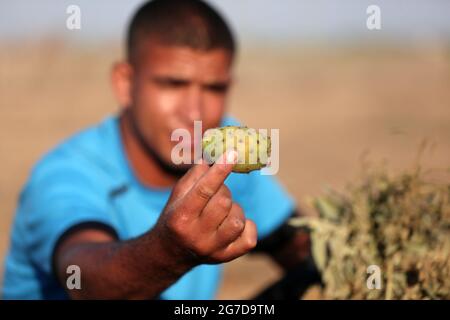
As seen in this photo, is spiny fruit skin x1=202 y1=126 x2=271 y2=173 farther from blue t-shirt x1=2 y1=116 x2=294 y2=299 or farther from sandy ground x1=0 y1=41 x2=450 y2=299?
sandy ground x1=0 y1=41 x2=450 y2=299

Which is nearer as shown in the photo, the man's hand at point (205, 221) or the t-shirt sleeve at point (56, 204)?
the man's hand at point (205, 221)

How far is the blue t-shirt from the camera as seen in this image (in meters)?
2.50

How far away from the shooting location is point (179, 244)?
162 cm

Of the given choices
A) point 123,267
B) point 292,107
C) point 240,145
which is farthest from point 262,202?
point 292,107

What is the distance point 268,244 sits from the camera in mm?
3510

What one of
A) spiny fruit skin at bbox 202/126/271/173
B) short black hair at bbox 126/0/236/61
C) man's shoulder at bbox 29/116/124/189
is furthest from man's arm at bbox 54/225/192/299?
short black hair at bbox 126/0/236/61

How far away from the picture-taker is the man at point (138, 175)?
2.42 metres

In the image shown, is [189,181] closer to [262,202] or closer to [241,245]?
[241,245]

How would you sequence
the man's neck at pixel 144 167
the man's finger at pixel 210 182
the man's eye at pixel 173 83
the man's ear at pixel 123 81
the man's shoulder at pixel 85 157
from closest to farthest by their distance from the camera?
1. the man's finger at pixel 210 182
2. the man's shoulder at pixel 85 157
3. the man's eye at pixel 173 83
4. the man's neck at pixel 144 167
5. the man's ear at pixel 123 81

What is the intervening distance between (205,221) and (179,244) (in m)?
0.10

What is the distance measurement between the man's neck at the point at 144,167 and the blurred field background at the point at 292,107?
2.21 m

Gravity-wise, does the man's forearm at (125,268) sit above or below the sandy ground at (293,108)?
above

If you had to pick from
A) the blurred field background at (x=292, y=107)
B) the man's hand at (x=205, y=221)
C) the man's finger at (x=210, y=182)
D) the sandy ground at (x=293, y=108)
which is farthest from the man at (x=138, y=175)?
the blurred field background at (x=292, y=107)

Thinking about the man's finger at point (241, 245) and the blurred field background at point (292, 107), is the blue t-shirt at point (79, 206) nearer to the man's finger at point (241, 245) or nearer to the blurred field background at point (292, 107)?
the man's finger at point (241, 245)
